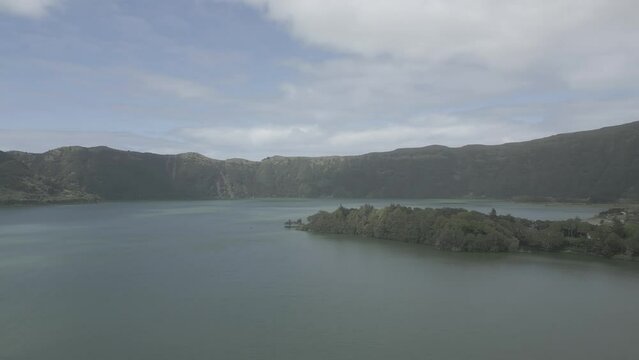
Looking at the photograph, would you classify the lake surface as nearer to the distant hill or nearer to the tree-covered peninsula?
the tree-covered peninsula

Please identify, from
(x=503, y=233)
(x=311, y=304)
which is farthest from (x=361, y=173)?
(x=311, y=304)

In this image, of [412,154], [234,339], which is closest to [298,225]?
[234,339]

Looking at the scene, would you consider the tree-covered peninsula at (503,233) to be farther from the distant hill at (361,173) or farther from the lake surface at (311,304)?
the distant hill at (361,173)

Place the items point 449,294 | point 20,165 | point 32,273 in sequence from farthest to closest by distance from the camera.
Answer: point 20,165 → point 32,273 → point 449,294

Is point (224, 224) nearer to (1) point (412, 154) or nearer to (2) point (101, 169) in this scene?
(2) point (101, 169)

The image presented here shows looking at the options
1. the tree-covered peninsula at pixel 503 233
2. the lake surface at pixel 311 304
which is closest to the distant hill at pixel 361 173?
the tree-covered peninsula at pixel 503 233

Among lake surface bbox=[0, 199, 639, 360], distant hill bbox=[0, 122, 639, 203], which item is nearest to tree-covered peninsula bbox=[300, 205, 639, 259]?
lake surface bbox=[0, 199, 639, 360]

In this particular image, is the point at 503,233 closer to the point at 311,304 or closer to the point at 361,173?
the point at 311,304
